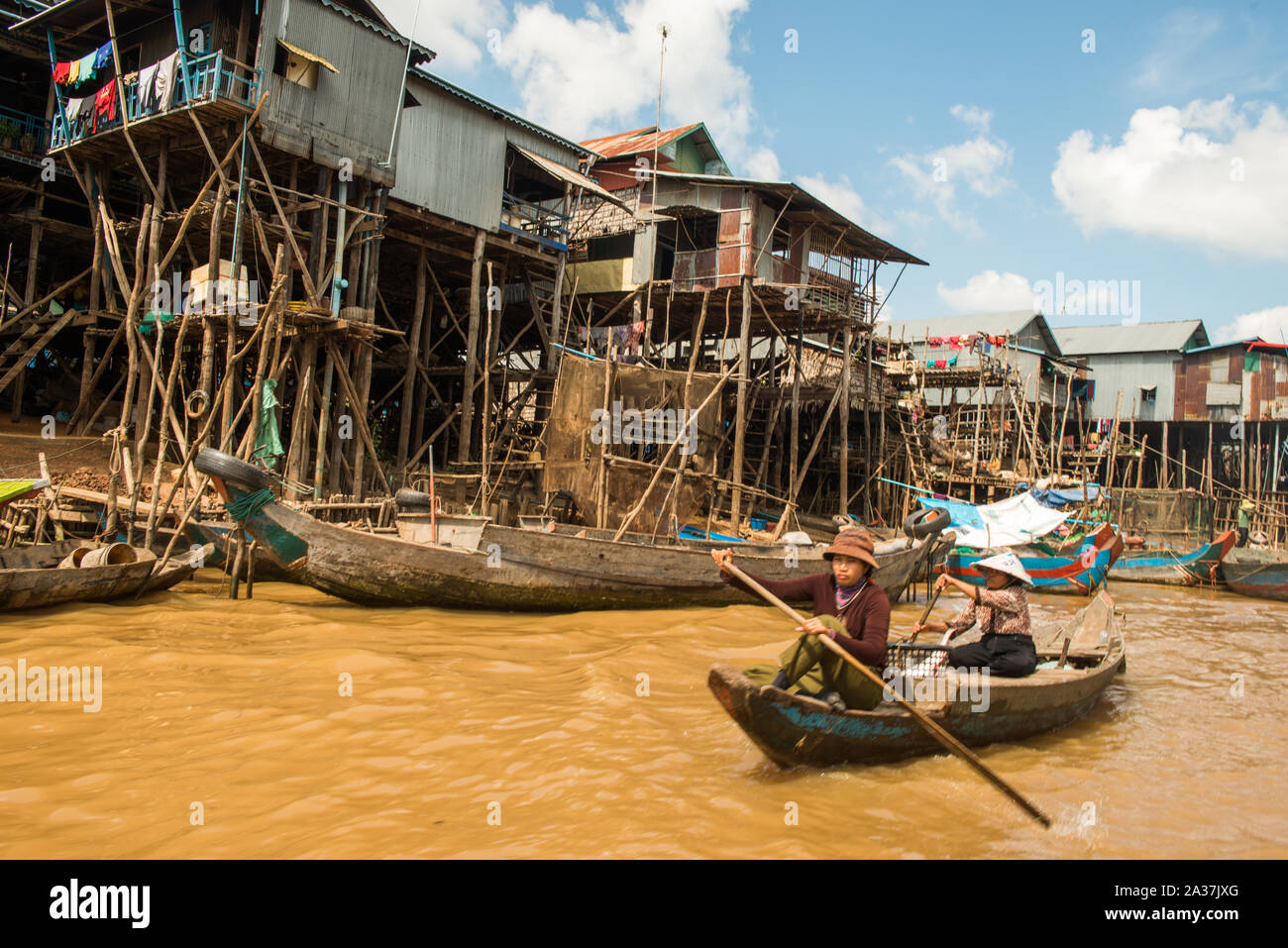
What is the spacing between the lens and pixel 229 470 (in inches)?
335

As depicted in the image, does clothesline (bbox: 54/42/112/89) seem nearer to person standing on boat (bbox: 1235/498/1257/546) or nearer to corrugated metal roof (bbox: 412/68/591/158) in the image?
corrugated metal roof (bbox: 412/68/591/158)

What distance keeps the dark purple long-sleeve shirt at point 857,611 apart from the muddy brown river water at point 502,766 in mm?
813

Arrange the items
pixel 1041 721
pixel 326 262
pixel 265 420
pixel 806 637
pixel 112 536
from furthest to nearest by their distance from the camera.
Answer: pixel 326 262 < pixel 265 420 < pixel 112 536 < pixel 1041 721 < pixel 806 637

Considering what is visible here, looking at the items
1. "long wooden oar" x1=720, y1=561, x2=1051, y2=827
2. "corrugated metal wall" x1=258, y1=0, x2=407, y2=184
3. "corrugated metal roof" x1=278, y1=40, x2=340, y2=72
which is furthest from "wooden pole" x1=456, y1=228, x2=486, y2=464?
"long wooden oar" x1=720, y1=561, x2=1051, y2=827

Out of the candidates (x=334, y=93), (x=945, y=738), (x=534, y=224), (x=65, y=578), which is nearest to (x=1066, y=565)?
(x=534, y=224)

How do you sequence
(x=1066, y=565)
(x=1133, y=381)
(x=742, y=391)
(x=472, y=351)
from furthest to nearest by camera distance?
1. (x=1133, y=381)
2. (x=742, y=391)
3. (x=1066, y=565)
4. (x=472, y=351)

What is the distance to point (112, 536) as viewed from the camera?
33.7 feet

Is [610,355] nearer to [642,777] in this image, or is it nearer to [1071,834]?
[642,777]

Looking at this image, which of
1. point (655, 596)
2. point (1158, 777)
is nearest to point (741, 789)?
point (1158, 777)

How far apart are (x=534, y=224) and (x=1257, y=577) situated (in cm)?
1782

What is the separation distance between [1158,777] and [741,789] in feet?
10.3

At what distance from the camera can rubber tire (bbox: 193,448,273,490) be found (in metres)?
8.48

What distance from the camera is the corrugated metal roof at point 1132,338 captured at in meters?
29.8

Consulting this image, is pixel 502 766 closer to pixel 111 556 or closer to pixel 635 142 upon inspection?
pixel 111 556
